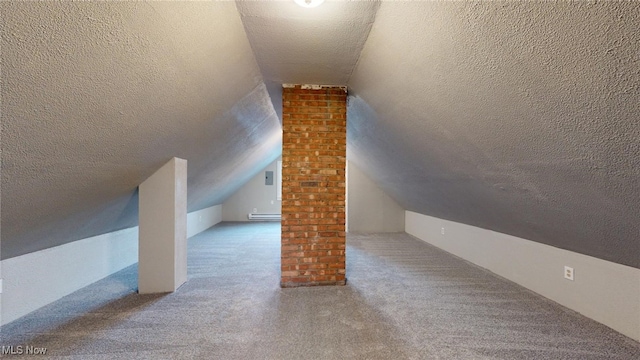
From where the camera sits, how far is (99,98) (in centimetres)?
139

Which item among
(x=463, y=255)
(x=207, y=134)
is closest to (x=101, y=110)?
(x=207, y=134)

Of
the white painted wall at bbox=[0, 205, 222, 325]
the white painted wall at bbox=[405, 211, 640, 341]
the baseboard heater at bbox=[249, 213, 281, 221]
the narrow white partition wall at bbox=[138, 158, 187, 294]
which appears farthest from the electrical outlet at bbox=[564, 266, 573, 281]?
the baseboard heater at bbox=[249, 213, 281, 221]

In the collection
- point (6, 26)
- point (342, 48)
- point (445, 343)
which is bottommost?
point (445, 343)

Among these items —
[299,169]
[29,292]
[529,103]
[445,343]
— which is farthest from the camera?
[299,169]

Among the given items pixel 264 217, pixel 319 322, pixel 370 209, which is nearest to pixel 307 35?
pixel 319 322

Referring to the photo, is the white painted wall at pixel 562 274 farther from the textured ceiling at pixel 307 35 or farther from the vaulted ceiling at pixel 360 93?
the textured ceiling at pixel 307 35

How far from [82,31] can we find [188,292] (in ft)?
8.00

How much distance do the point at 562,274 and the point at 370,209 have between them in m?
3.91

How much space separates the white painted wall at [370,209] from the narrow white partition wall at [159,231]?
407 centimetres

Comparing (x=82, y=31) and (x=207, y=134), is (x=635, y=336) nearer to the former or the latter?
(x=82, y=31)

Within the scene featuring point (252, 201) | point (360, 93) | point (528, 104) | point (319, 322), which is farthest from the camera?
point (252, 201)

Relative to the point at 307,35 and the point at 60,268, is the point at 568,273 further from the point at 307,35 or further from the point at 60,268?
the point at 60,268

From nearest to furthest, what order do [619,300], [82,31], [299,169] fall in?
[82,31]
[619,300]
[299,169]

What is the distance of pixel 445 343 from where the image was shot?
183 cm
